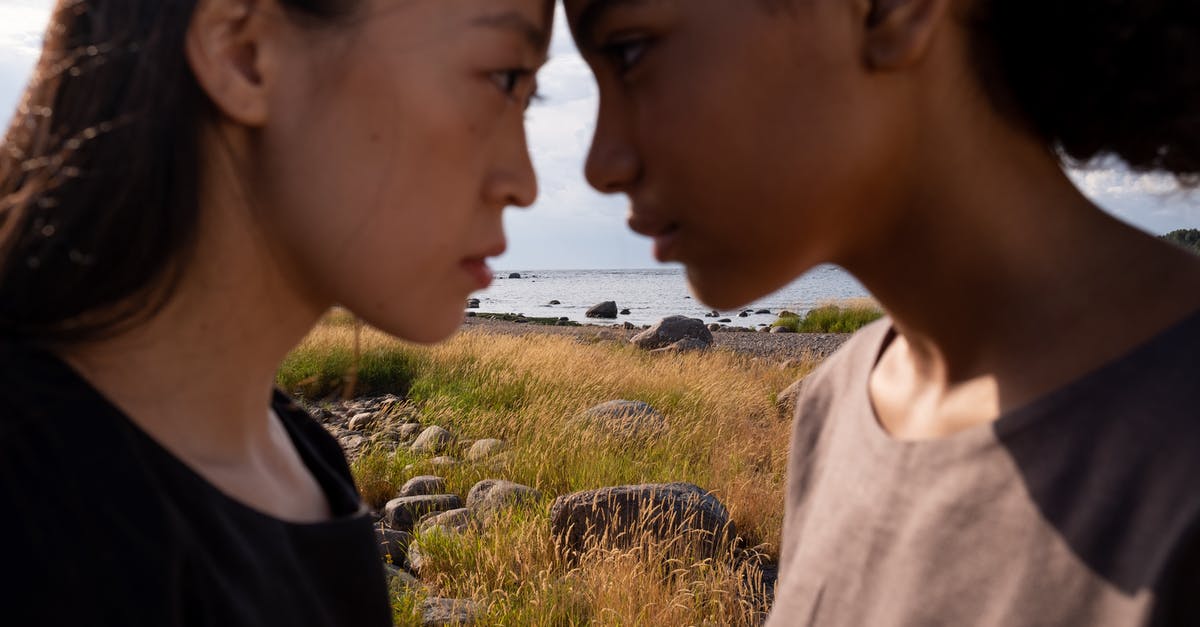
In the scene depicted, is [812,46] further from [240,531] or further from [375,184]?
[240,531]

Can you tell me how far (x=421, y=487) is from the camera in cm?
666

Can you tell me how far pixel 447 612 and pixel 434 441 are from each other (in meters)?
3.97

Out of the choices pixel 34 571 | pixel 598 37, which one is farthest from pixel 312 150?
pixel 34 571

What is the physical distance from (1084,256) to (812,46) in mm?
518

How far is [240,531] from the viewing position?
134 centimetres

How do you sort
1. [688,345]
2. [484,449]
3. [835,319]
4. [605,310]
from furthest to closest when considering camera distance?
1. [605,310]
2. [835,319]
3. [688,345]
4. [484,449]

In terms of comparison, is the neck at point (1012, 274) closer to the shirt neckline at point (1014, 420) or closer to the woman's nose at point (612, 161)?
the shirt neckline at point (1014, 420)

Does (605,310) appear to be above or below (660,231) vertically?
below

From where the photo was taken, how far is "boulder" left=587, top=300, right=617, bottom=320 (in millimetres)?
40500

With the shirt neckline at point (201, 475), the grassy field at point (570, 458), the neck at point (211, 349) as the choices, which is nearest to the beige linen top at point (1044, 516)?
the shirt neckline at point (201, 475)

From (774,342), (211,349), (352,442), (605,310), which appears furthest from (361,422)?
(605,310)

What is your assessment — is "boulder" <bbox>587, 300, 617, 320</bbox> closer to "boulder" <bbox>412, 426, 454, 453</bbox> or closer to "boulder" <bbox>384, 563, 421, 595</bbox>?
"boulder" <bbox>412, 426, 454, 453</bbox>

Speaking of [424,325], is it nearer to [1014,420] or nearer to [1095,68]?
[1014,420]

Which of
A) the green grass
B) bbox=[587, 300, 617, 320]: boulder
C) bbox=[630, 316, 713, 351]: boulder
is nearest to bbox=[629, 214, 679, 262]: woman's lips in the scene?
bbox=[630, 316, 713, 351]: boulder
